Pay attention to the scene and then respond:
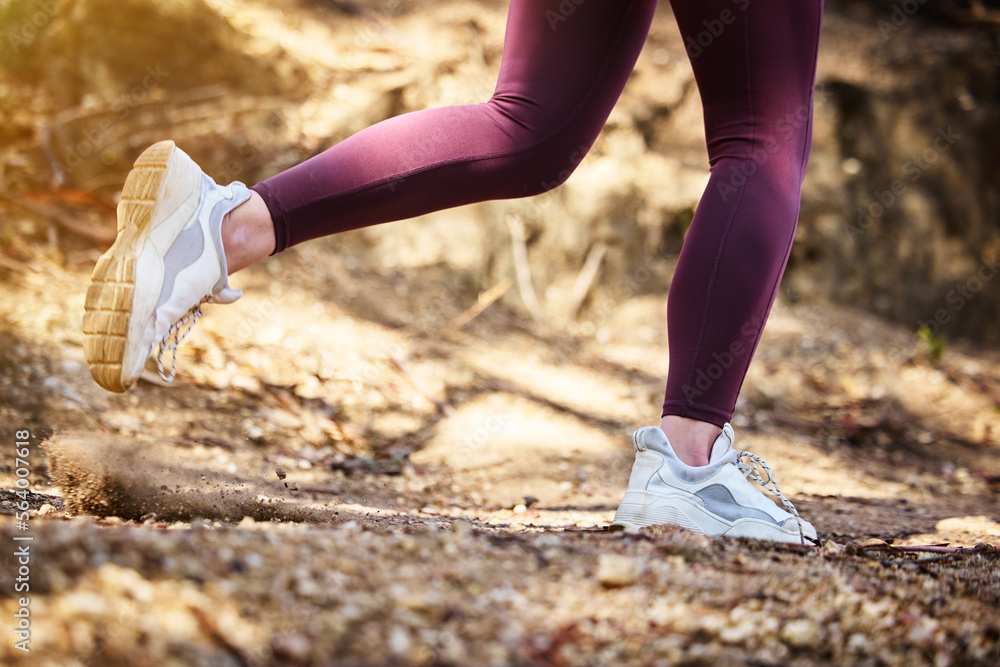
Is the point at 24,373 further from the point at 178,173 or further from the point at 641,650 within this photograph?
the point at 641,650

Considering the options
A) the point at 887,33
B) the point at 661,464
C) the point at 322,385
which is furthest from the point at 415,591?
the point at 887,33

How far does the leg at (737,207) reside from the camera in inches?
42.9

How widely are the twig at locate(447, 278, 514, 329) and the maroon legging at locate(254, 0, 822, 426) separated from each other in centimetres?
160

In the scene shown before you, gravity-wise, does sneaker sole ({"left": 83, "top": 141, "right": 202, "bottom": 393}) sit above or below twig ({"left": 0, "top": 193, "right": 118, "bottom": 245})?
below

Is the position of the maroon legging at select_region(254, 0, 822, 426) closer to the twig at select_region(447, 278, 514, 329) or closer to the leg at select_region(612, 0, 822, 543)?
the leg at select_region(612, 0, 822, 543)

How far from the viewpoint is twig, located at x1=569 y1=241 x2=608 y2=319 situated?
3.21 m

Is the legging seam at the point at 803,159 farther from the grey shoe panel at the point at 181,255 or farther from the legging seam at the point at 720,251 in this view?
the grey shoe panel at the point at 181,255

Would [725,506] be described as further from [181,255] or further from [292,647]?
[181,255]

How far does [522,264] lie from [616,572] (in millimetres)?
2424

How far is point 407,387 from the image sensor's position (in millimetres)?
2141

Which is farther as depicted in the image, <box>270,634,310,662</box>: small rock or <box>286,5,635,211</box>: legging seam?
<box>286,5,635,211</box>: legging seam

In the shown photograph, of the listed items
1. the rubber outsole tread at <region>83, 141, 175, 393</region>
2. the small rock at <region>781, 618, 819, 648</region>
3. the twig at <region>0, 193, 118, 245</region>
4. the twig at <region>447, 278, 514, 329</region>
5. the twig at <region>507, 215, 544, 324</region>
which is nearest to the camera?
the small rock at <region>781, 618, 819, 648</region>

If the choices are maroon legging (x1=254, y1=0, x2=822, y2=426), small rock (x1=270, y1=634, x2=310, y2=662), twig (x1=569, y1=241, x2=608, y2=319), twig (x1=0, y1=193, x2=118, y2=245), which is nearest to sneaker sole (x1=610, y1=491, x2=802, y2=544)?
maroon legging (x1=254, y1=0, x2=822, y2=426)

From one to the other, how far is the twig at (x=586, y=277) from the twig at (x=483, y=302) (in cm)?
31
